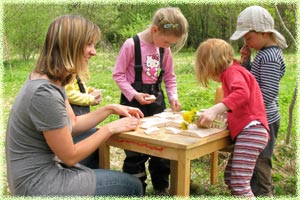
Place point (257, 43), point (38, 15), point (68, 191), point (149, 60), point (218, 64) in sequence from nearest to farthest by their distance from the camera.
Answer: point (68, 191)
point (218, 64)
point (257, 43)
point (149, 60)
point (38, 15)

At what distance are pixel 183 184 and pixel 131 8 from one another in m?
13.1

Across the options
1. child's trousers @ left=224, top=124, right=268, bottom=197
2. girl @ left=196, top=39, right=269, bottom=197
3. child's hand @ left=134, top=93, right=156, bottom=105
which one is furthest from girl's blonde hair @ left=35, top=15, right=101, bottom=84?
child's trousers @ left=224, top=124, right=268, bottom=197

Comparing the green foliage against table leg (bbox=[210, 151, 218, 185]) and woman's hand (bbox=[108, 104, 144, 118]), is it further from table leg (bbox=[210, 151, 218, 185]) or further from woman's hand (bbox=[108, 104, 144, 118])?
woman's hand (bbox=[108, 104, 144, 118])

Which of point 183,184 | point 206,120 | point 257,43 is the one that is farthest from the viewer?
point 257,43

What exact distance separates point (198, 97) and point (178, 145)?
488cm

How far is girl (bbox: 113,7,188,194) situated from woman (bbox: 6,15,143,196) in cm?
101

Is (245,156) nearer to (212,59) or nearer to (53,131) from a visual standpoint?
(212,59)

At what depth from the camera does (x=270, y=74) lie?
301 cm

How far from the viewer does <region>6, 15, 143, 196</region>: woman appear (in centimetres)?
211

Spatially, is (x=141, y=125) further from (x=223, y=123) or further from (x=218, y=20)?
(x=218, y=20)

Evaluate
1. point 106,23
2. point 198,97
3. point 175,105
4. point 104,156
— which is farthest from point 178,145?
point 106,23

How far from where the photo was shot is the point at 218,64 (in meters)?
2.78

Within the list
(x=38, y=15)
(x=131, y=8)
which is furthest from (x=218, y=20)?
(x=38, y=15)

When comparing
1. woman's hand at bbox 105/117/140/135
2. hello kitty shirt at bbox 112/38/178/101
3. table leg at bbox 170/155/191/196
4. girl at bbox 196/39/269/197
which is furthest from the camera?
hello kitty shirt at bbox 112/38/178/101
